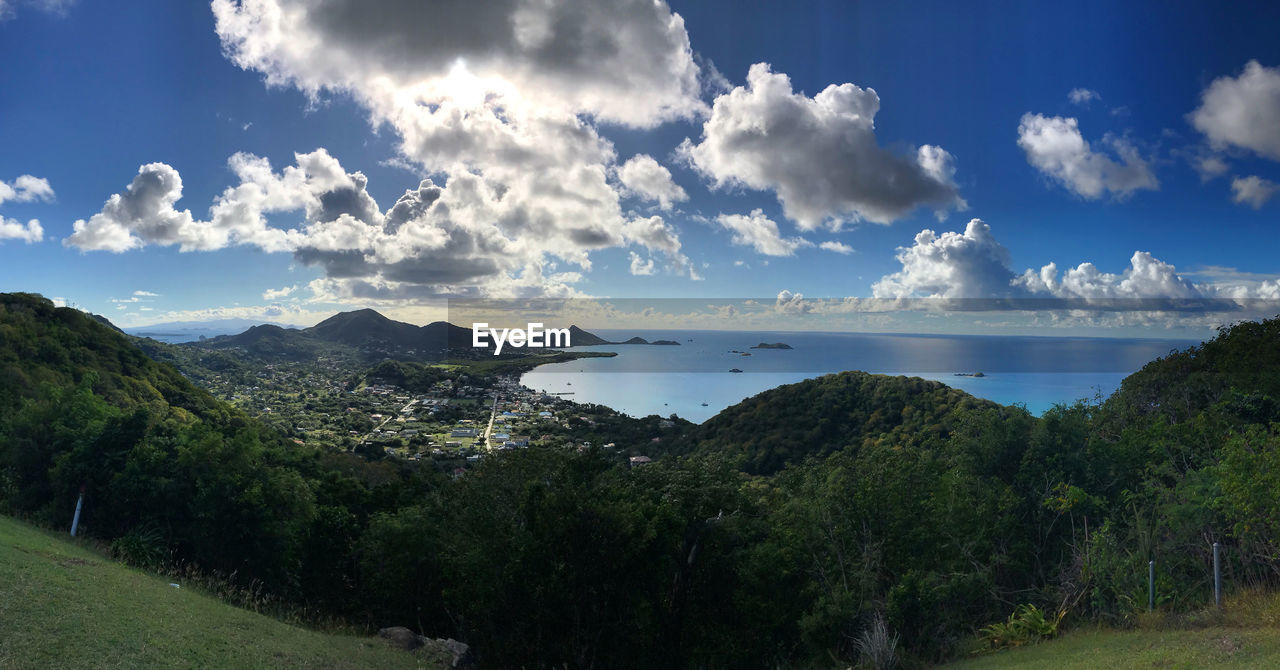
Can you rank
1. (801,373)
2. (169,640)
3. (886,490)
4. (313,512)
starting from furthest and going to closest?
(801,373)
(313,512)
(886,490)
(169,640)

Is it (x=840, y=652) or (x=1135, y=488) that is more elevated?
(x=1135, y=488)

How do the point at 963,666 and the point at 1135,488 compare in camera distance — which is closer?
the point at 963,666

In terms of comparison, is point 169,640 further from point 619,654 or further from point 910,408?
point 910,408

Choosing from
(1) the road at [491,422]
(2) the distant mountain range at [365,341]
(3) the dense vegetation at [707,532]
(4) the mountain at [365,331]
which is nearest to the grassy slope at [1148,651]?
(3) the dense vegetation at [707,532]

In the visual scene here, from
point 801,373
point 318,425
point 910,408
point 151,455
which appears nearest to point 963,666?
point 151,455

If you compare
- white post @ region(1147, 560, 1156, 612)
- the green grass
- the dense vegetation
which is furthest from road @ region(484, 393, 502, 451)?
white post @ region(1147, 560, 1156, 612)

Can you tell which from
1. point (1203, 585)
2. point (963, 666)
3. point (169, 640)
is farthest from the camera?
point (1203, 585)

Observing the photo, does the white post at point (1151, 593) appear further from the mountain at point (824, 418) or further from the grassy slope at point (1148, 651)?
the mountain at point (824, 418)

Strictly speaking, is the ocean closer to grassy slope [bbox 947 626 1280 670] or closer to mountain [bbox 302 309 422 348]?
mountain [bbox 302 309 422 348]
